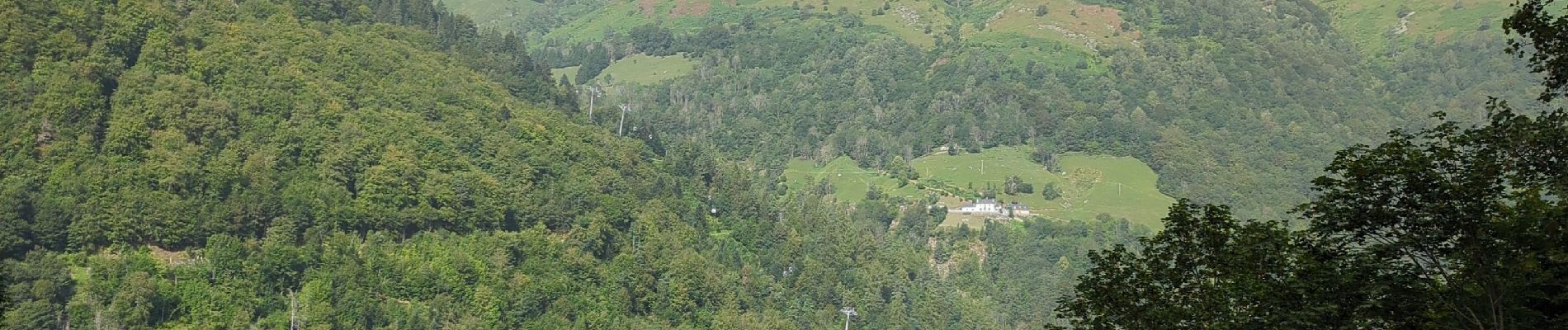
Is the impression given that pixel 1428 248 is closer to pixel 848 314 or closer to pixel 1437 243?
pixel 1437 243

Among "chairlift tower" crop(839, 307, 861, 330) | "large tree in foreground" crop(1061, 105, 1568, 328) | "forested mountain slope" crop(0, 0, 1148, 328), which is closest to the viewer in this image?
"large tree in foreground" crop(1061, 105, 1568, 328)

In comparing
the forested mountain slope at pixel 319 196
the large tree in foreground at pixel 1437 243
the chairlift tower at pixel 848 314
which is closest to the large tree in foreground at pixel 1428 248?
the large tree in foreground at pixel 1437 243

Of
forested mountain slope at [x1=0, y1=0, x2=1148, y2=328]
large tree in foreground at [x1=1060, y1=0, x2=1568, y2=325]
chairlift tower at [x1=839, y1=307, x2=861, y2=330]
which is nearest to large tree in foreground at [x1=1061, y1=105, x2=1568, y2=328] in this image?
large tree in foreground at [x1=1060, y1=0, x2=1568, y2=325]

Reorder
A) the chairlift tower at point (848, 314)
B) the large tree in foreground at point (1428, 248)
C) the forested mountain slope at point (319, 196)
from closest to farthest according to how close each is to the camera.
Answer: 1. the large tree in foreground at point (1428, 248)
2. the forested mountain slope at point (319, 196)
3. the chairlift tower at point (848, 314)

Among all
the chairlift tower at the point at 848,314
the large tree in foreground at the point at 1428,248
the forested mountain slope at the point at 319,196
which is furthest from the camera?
the chairlift tower at the point at 848,314

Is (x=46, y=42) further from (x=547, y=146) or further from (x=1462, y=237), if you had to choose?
(x=1462, y=237)

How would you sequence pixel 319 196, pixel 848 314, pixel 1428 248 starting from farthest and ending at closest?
pixel 848 314, pixel 319 196, pixel 1428 248

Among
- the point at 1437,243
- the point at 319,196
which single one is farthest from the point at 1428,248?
→ the point at 319,196

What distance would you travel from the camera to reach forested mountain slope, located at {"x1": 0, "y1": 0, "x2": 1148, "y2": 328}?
112188mm

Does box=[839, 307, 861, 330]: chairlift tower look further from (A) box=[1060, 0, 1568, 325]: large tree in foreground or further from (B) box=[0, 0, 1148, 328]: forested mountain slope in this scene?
(A) box=[1060, 0, 1568, 325]: large tree in foreground

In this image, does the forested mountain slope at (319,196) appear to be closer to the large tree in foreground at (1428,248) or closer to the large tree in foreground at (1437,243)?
the large tree in foreground at (1428,248)

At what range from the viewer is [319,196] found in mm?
128125

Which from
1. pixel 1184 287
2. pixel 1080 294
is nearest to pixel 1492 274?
pixel 1184 287

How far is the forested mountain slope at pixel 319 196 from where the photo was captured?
4417 inches
